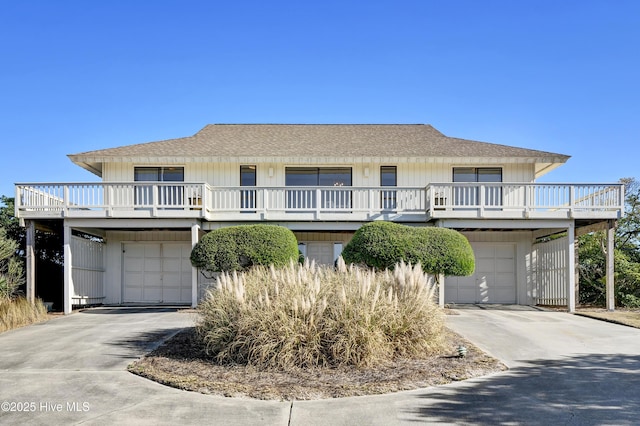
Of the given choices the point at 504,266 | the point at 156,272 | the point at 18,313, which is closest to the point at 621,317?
the point at 504,266

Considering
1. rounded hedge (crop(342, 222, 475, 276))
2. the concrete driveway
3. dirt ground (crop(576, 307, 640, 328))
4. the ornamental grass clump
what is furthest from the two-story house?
the ornamental grass clump

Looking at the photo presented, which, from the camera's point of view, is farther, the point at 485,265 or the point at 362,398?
the point at 485,265

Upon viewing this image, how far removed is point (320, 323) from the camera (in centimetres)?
873

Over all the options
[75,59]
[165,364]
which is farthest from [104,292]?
[165,364]

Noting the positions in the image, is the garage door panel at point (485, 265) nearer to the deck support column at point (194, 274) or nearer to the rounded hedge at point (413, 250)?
the rounded hedge at point (413, 250)

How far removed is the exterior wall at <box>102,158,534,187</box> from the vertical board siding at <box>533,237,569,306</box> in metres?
2.68

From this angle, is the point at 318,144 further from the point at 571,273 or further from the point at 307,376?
the point at 307,376

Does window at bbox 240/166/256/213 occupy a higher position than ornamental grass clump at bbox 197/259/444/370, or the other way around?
window at bbox 240/166/256/213

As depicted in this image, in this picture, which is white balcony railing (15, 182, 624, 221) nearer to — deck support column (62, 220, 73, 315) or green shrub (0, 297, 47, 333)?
deck support column (62, 220, 73, 315)

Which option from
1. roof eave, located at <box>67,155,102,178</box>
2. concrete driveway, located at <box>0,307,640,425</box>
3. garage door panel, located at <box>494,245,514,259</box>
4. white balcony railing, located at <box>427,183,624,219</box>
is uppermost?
roof eave, located at <box>67,155,102,178</box>

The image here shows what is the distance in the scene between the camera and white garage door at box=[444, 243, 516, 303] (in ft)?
66.1

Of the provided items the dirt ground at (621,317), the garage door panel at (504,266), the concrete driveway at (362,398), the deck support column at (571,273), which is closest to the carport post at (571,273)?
the deck support column at (571,273)

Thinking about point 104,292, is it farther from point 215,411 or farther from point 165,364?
point 215,411

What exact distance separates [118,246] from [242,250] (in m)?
7.36
